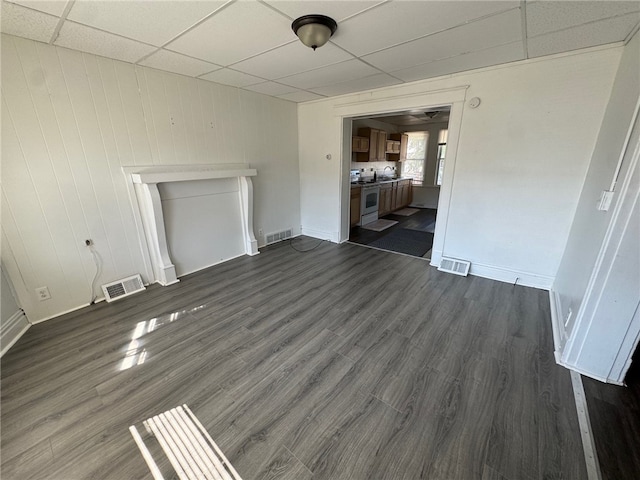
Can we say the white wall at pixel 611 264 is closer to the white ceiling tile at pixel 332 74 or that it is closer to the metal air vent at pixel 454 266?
the metal air vent at pixel 454 266

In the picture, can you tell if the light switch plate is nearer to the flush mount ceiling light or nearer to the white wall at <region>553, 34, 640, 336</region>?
the white wall at <region>553, 34, 640, 336</region>

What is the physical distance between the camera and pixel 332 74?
3041 mm

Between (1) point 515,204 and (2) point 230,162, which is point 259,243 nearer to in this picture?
(2) point 230,162

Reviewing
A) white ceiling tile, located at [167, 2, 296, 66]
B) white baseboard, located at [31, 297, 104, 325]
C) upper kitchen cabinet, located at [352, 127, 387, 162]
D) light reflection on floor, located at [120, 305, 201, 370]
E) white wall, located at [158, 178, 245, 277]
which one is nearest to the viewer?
white ceiling tile, located at [167, 2, 296, 66]

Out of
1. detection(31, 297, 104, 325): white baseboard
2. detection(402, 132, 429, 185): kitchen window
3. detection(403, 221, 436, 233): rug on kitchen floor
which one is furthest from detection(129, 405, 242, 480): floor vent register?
detection(402, 132, 429, 185): kitchen window

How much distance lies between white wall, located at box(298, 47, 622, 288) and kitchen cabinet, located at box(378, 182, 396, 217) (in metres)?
2.97

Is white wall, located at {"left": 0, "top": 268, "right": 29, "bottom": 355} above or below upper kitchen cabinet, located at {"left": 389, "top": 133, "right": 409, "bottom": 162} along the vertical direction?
below

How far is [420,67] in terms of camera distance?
2828 millimetres

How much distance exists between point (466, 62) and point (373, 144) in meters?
3.61

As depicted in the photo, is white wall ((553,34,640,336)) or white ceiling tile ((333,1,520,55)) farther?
white wall ((553,34,640,336))

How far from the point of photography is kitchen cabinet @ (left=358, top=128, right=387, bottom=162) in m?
6.14

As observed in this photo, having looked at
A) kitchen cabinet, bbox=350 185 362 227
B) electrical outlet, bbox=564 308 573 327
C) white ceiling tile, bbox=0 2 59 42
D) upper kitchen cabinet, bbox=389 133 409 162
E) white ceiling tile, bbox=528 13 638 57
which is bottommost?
electrical outlet, bbox=564 308 573 327

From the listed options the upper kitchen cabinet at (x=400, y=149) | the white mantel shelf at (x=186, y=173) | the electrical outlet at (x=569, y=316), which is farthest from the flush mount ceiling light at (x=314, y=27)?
the upper kitchen cabinet at (x=400, y=149)

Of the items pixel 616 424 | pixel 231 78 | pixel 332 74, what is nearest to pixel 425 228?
pixel 332 74
